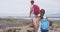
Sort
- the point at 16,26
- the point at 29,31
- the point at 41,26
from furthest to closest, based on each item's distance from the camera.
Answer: the point at 16,26 → the point at 29,31 → the point at 41,26

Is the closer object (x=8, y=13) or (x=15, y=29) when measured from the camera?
(x=15, y=29)

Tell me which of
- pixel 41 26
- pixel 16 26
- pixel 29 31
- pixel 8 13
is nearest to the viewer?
pixel 41 26

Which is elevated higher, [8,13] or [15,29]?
[8,13]

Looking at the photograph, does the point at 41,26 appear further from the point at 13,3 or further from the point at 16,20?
the point at 13,3

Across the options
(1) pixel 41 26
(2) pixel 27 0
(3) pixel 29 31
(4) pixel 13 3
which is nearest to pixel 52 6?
(2) pixel 27 0

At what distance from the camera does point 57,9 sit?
22.6ft

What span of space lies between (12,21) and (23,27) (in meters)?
0.63

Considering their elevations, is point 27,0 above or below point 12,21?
above

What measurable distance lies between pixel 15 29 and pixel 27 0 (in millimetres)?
1416

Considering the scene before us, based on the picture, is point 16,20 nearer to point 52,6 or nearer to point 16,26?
point 16,26

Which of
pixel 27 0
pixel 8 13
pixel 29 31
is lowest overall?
pixel 29 31

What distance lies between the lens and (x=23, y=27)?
19.3ft

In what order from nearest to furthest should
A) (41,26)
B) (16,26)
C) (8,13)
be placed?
(41,26), (16,26), (8,13)

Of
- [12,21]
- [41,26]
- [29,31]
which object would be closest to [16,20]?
[12,21]
